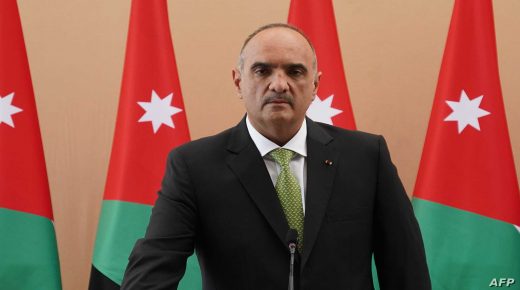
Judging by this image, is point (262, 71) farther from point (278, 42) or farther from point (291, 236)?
point (291, 236)

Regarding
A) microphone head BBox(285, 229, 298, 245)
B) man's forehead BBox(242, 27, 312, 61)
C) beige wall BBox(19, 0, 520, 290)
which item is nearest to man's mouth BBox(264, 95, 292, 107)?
man's forehead BBox(242, 27, 312, 61)

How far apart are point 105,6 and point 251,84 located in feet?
8.83

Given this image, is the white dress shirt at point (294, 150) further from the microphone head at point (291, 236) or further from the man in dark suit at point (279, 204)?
the microphone head at point (291, 236)

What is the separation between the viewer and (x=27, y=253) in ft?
11.0

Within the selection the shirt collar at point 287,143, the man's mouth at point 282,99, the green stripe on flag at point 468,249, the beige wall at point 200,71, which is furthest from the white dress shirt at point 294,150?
the beige wall at point 200,71

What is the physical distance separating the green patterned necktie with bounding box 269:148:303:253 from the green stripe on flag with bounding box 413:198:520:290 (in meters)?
1.91

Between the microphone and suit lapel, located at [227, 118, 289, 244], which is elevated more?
suit lapel, located at [227, 118, 289, 244]

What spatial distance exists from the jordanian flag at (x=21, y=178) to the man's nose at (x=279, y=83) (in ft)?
7.09

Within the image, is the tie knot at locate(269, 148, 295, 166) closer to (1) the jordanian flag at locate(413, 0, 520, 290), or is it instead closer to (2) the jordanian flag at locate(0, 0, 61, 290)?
(1) the jordanian flag at locate(413, 0, 520, 290)

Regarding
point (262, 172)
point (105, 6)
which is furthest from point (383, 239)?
point (105, 6)

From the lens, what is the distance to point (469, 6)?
353 cm

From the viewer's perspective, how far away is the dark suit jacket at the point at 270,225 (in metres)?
1.57

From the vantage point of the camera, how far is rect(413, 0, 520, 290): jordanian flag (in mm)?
3324

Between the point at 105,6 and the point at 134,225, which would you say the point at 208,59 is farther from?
the point at 134,225
